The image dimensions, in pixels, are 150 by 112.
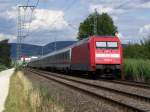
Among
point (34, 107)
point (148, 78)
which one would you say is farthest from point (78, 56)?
point (34, 107)

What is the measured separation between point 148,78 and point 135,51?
1333 centimetres

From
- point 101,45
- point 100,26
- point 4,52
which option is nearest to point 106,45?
point 101,45

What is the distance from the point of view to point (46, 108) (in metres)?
14.1

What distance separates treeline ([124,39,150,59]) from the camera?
4728 cm

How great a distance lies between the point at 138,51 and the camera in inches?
1895

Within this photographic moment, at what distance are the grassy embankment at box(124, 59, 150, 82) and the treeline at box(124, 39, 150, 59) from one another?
20.6 ft

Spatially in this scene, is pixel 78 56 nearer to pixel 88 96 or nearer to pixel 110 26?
pixel 88 96

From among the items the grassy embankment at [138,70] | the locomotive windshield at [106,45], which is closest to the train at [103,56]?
the locomotive windshield at [106,45]

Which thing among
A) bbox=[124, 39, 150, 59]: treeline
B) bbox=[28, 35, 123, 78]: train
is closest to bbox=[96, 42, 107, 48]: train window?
bbox=[28, 35, 123, 78]: train

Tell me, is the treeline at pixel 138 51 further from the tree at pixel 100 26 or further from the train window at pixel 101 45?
the tree at pixel 100 26

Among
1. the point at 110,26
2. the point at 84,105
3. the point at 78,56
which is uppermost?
the point at 110,26

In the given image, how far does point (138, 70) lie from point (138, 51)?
1072 cm

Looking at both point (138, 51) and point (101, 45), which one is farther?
point (138, 51)

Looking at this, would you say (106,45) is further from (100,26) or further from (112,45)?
(100,26)
